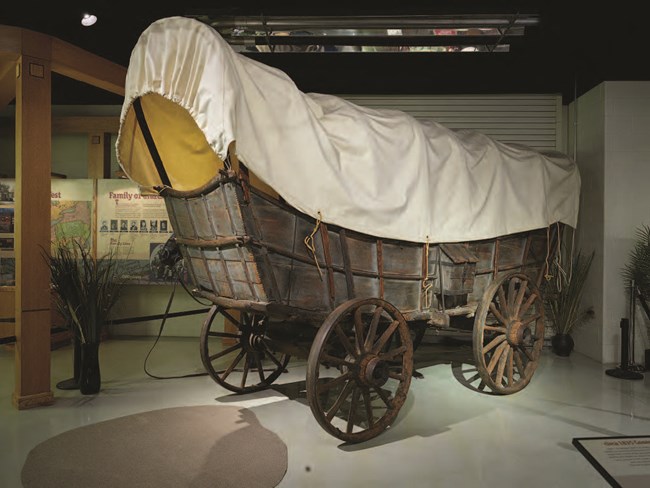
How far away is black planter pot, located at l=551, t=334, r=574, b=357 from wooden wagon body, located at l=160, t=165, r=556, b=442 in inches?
62.7

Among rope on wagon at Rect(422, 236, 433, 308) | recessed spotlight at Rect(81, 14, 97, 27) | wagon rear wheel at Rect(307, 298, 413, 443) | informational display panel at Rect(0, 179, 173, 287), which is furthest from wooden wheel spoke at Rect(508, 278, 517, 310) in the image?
recessed spotlight at Rect(81, 14, 97, 27)

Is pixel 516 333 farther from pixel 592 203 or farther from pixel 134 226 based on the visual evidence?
pixel 134 226

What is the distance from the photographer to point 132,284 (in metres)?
6.70

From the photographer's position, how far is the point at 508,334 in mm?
4273

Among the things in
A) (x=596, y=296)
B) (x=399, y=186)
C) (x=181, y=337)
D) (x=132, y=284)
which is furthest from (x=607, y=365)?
(x=132, y=284)

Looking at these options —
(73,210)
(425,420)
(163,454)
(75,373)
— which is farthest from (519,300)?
(73,210)

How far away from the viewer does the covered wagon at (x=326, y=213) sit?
3.03m

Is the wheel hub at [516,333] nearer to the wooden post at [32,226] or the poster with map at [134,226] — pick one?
the wooden post at [32,226]

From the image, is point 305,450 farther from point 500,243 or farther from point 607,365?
point 607,365

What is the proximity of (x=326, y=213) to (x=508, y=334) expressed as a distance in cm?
202

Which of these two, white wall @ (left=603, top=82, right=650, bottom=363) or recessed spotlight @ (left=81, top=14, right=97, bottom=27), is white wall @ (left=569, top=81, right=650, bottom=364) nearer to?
white wall @ (left=603, top=82, right=650, bottom=363)

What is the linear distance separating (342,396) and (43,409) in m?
2.43

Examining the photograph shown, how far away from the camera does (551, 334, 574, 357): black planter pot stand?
5887 mm

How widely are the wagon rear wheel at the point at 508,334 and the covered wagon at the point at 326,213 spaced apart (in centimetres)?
1
